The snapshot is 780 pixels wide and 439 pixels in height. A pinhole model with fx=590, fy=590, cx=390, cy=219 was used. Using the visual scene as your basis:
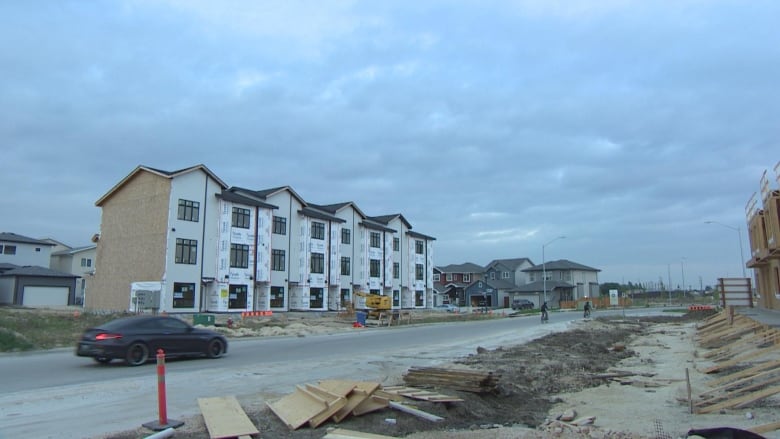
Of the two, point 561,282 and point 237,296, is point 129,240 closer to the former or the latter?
point 237,296

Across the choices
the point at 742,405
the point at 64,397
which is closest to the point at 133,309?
the point at 64,397

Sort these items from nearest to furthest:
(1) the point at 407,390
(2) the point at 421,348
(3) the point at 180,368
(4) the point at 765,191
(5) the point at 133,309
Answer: (1) the point at 407,390
(3) the point at 180,368
(2) the point at 421,348
(4) the point at 765,191
(5) the point at 133,309

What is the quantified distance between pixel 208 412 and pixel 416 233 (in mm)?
67832

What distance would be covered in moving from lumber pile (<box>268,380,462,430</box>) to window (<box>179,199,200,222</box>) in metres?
37.4

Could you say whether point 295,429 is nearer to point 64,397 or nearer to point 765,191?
point 64,397

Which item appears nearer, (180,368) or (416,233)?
(180,368)

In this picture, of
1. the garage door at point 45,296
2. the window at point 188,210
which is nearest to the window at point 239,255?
the window at point 188,210

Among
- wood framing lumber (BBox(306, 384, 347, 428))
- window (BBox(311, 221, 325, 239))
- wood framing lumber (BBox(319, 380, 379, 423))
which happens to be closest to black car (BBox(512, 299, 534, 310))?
window (BBox(311, 221, 325, 239))

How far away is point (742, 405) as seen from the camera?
9.97m

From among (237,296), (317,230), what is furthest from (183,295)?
(317,230)

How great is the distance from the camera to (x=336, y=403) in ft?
28.5

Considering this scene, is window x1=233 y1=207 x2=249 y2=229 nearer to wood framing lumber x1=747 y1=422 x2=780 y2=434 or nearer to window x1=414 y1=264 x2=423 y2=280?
window x1=414 y1=264 x2=423 y2=280

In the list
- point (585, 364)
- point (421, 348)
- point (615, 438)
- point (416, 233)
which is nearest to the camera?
point (615, 438)

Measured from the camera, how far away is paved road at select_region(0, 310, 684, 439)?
370 inches
